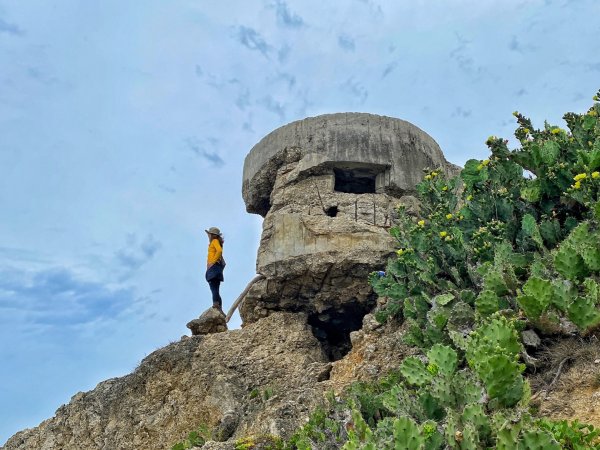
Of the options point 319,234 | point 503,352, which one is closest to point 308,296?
point 319,234

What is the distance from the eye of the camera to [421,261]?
686cm

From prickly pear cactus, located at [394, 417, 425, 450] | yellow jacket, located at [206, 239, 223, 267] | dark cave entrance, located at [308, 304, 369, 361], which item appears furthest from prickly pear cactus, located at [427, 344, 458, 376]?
yellow jacket, located at [206, 239, 223, 267]

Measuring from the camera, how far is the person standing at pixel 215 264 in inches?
385

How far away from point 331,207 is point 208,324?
2285 mm

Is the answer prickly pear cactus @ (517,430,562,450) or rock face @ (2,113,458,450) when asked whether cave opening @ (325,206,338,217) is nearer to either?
rock face @ (2,113,458,450)

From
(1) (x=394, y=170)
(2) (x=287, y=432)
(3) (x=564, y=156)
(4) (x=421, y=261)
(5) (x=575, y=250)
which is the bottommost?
(2) (x=287, y=432)

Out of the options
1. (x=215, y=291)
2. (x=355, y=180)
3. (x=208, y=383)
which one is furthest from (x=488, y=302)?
(x=215, y=291)

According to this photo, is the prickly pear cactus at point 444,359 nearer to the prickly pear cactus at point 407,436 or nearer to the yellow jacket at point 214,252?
the prickly pear cactus at point 407,436

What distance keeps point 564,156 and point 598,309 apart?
8.17 ft

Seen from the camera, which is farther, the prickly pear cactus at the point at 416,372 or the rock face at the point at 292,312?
the rock face at the point at 292,312

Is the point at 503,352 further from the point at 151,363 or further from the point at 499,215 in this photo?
the point at 151,363

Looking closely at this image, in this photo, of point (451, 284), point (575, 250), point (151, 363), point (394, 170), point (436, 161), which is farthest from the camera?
point (436, 161)

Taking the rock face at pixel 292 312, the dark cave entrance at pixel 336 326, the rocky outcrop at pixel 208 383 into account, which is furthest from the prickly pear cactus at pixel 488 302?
the dark cave entrance at pixel 336 326

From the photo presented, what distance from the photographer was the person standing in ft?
32.1
